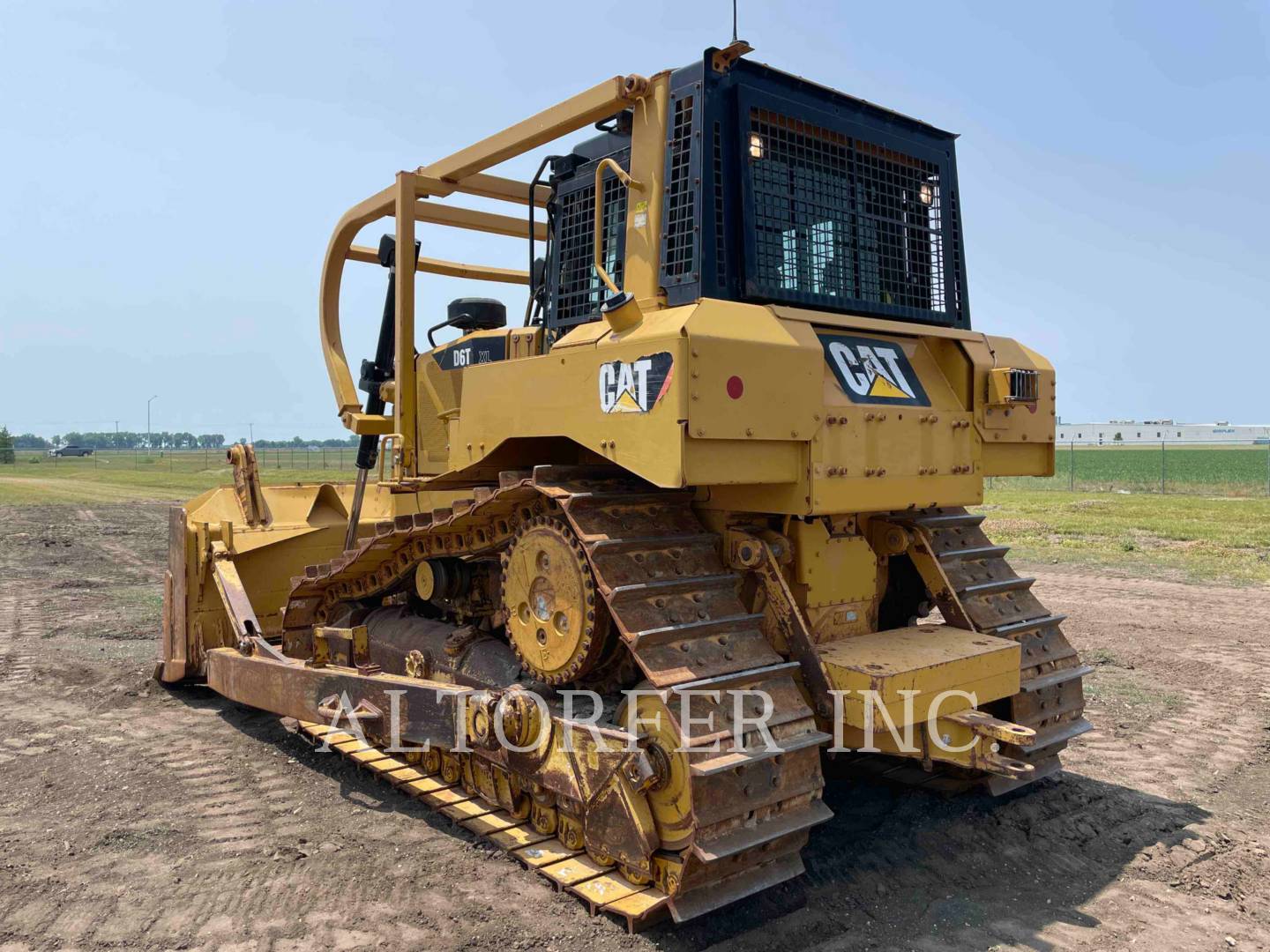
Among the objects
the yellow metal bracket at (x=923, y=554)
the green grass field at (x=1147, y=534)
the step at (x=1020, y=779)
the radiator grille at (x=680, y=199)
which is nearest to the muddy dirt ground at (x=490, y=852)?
the step at (x=1020, y=779)

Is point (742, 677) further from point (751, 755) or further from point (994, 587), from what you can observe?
point (994, 587)

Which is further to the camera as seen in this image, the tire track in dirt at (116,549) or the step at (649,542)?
the tire track in dirt at (116,549)

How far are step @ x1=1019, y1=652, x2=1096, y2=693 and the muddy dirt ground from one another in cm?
65

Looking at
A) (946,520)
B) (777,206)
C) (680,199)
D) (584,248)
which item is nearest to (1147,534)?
(946,520)

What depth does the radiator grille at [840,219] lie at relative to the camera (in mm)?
4520

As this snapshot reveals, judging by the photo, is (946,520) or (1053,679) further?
(946,520)

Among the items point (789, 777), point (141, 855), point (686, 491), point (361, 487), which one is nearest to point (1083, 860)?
point (789, 777)

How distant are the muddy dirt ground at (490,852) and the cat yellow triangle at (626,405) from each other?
1.99 metres

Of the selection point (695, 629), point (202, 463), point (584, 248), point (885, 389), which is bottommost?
point (695, 629)

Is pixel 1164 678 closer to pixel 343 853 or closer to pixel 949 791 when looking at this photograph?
pixel 949 791

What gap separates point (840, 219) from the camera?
492 cm

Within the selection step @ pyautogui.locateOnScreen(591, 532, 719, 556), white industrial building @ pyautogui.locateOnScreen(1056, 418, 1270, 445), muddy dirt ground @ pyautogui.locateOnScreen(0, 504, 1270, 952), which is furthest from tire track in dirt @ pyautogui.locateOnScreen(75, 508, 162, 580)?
white industrial building @ pyautogui.locateOnScreen(1056, 418, 1270, 445)

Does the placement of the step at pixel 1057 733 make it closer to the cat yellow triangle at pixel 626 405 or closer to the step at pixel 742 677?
the step at pixel 742 677

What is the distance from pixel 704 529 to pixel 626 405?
828 mm
